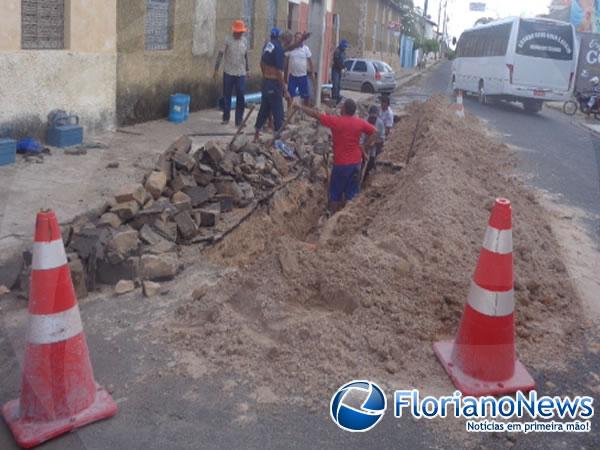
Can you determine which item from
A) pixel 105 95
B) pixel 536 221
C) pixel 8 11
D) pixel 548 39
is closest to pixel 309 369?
pixel 536 221

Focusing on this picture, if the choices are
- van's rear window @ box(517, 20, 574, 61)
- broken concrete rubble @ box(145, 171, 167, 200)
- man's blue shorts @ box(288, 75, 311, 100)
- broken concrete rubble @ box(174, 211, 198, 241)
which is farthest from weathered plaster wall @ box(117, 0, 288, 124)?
van's rear window @ box(517, 20, 574, 61)

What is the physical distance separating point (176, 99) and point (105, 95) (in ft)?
6.18

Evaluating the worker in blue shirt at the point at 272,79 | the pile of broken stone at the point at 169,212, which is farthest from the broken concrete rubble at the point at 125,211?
the worker in blue shirt at the point at 272,79

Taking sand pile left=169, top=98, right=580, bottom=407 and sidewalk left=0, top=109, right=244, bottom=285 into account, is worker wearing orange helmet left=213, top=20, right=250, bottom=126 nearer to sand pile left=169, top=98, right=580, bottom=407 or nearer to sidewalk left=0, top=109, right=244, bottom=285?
sidewalk left=0, top=109, right=244, bottom=285

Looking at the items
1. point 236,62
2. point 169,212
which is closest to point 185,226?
point 169,212

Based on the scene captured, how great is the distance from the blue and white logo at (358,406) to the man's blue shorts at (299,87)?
31.6 feet

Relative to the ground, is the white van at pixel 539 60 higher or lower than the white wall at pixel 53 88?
higher

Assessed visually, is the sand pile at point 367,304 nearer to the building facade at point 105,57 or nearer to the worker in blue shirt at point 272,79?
the building facade at point 105,57

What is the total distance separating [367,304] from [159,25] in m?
8.72

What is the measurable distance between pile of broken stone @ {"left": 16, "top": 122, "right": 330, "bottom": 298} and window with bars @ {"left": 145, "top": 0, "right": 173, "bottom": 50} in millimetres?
3326

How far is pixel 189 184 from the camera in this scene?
6.89 meters

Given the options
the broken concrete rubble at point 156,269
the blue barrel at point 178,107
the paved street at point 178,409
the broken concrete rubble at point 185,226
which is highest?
the blue barrel at point 178,107

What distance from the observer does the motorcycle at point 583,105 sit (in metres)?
21.6

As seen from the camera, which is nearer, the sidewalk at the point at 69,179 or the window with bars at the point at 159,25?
the sidewalk at the point at 69,179
